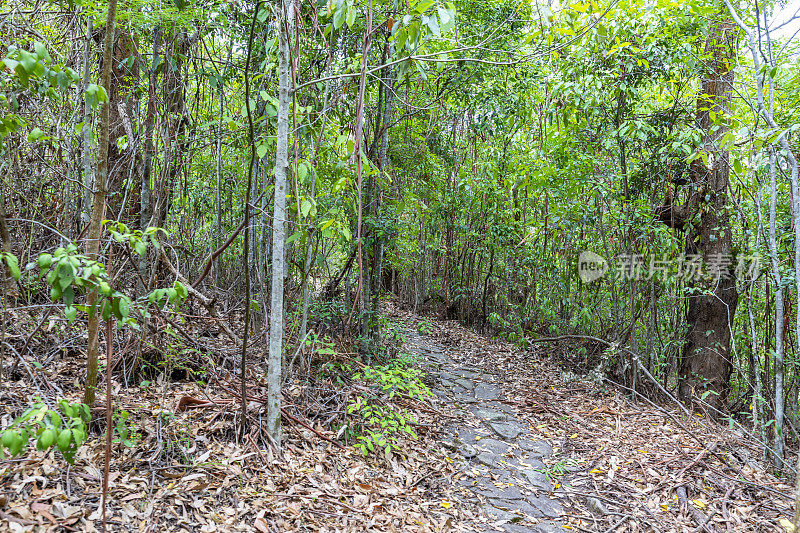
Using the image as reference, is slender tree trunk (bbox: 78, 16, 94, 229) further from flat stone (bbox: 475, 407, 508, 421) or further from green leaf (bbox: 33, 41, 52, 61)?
flat stone (bbox: 475, 407, 508, 421)

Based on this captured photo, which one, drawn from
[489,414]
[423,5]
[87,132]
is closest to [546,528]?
[489,414]

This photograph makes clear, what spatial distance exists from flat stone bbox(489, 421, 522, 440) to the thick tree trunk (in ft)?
7.54

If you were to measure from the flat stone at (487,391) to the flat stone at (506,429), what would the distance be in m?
0.75

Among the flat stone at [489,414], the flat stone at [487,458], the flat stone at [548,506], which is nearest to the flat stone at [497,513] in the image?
the flat stone at [548,506]

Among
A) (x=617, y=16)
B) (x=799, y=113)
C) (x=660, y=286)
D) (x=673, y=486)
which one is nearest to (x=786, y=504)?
(x=673, y=486)

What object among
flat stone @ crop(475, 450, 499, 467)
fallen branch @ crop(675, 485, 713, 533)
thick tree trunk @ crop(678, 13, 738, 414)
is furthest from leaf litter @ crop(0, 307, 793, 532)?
thick tree trunk @ crop(678, 13, 738, 414)

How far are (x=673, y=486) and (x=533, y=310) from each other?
14.8 ft

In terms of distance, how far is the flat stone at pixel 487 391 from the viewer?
587cm

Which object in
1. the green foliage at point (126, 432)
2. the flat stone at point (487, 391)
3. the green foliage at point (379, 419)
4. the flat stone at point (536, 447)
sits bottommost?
the flat stone at point (536, 447)

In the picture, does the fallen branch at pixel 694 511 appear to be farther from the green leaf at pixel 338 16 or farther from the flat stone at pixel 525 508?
the green leaf at pixel 338 16

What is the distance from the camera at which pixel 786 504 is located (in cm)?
364

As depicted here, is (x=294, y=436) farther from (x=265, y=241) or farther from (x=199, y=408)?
(x=265, y=241)

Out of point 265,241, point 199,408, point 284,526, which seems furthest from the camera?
point 265,241

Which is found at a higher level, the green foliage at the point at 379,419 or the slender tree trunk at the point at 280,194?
the slender tree trunk at the point at 280,194
